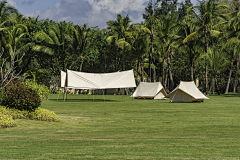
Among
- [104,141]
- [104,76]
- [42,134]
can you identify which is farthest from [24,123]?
[104,76]

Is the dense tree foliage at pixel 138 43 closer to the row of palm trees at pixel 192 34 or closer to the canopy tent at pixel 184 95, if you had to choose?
the row of palm trees at pixel 192 34

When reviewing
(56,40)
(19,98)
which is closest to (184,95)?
(19,98)

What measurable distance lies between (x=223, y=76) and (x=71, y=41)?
23.8m

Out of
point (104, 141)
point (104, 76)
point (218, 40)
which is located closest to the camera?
point (104, 141)

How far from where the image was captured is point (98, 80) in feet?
92.1

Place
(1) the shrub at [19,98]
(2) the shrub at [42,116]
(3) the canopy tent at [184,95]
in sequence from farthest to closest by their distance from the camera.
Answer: (3) the canopy tent at [184,95] < (2) the shrub at [42,116] < (1) the shrub at [19,98]

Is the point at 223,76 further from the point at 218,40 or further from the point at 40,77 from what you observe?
the point at 40,77

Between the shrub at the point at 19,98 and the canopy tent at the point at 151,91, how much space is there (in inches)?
761

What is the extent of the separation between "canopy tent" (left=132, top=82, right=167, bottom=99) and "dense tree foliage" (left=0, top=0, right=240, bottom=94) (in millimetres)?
9437

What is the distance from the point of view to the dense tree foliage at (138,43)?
3947 centimetres

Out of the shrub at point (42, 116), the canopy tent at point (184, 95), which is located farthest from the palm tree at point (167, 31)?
the shrub at point (42, 116)

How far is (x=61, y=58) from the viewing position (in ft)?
160

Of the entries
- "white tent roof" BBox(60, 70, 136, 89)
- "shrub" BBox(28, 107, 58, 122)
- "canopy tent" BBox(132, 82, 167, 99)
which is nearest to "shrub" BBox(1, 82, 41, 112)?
"shrub" BBox(28, 107, 58, 122)

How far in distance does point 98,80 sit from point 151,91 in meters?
5.79
